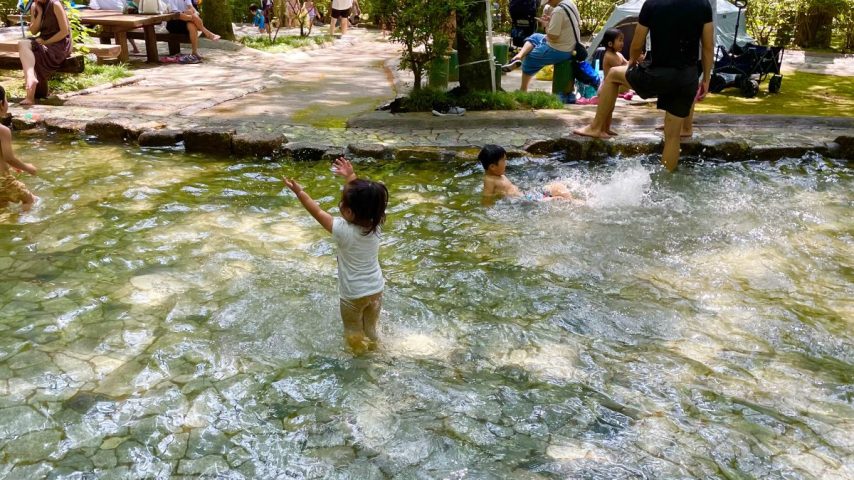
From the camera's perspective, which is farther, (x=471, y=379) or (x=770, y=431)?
(x=471, y=379)

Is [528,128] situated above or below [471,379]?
above

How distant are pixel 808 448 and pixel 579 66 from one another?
810 centimetres

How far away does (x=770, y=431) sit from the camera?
336 cm

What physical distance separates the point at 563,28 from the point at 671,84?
10.7 ft

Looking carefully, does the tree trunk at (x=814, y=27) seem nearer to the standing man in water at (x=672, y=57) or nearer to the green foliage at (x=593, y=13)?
the green foliage at (x=593, y=13)

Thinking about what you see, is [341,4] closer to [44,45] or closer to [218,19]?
[218,19]

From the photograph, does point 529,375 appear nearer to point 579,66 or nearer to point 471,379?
point 471,379

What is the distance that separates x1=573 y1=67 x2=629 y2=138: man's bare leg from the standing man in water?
15.6 inches


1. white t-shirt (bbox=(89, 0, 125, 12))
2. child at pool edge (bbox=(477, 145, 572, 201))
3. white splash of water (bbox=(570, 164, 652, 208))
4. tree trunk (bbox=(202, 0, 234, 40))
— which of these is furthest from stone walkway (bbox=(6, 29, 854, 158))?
white t-shirt (bbox=(89, 0, 125, 12))

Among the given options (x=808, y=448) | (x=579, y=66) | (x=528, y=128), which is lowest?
(x=808, y=448)

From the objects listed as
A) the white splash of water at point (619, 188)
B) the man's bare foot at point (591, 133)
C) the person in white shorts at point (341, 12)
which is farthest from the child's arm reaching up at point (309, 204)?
the person in white shorts at point (341, 12)

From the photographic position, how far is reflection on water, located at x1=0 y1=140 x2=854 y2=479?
3.23m

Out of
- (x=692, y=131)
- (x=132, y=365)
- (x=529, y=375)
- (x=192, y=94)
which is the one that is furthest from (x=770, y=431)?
(x=192, y=94)

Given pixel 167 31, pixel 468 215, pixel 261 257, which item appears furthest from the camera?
pixel 167 31
